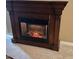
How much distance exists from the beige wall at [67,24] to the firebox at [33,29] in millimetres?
386

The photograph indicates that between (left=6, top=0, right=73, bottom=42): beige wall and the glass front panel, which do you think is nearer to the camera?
(left=6, top=0, right=73, bottom=42): beige wall

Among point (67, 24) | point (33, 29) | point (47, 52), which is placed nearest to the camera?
point (67, 24)

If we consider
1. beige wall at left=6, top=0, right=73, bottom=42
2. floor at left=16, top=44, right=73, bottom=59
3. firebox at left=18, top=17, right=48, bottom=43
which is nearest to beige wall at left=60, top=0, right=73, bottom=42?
beige wall at left=6, top=0, right=73, bottom=42

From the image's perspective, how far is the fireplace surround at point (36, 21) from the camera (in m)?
3.18

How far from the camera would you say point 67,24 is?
3062 mm

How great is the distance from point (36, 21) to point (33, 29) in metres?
0.23

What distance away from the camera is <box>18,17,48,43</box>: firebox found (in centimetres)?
343

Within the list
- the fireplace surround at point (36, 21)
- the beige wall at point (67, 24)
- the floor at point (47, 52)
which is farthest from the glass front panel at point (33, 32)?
the beige wall at point (67, 24)

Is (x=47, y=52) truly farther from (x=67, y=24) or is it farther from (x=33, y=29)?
(x=67, y=24)

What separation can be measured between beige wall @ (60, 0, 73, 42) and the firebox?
386 mm

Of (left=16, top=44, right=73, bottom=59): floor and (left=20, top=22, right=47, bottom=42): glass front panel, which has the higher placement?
(left=20, top=22, right=47, bottom=42): glass front panel

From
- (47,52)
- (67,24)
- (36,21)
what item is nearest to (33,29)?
(36,21)

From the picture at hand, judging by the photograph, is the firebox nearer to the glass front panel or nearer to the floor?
the glass front panel

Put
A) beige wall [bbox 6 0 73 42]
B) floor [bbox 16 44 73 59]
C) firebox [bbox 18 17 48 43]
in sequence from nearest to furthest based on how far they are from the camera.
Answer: beige wall [bbox 6 0 73 42], floor [bbox 16 44 73 59], firebox [bbox 18 17 48 43]
